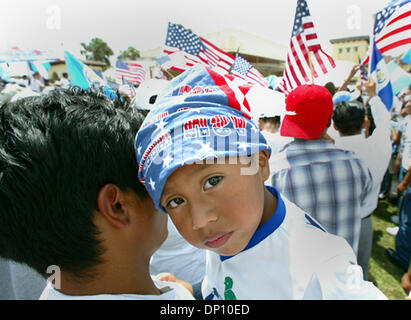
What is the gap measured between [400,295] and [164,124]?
101 inches

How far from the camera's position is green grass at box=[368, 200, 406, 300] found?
2.37m

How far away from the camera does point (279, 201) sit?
102 cm

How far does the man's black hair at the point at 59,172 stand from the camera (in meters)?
0.70

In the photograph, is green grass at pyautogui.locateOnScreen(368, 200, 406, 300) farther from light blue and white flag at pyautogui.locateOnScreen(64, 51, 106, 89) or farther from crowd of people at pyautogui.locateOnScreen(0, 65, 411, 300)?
light blue and white flag at pyautogui.locateOnScreen(64, 51, 106, 89)

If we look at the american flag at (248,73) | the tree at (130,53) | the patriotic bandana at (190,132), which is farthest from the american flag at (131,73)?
the patriotic bandana at (190,132)

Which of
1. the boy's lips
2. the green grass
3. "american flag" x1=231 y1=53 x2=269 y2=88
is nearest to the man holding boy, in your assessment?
"american flag" x1=231 y1=53 x2=269 y2=88

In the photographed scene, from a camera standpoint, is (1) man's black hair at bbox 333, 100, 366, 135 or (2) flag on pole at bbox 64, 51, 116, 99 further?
(2) flag on pole at bbox 64, 51, 116, 99

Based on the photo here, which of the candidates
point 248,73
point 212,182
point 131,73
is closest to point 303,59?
point 248,73

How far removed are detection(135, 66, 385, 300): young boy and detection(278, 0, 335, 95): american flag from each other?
80cm

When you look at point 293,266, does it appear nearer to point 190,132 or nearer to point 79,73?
point 190,132

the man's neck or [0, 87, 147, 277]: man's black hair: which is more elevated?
[0, 87, 147, 277]: man's black hair

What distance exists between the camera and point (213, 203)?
0.80 m

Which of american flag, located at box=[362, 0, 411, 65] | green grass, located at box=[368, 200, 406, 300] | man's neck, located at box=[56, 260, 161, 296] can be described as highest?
american flag, located at box=[362, 0, 411, 65]
